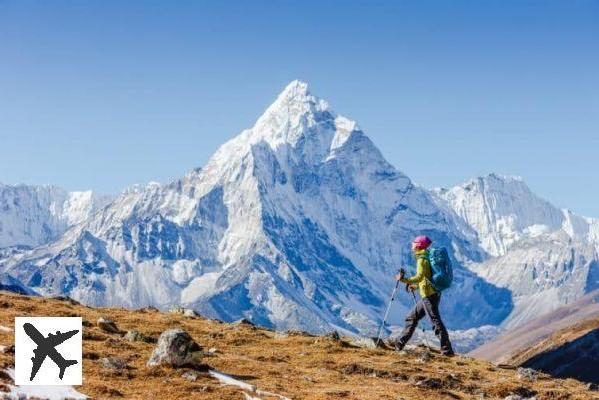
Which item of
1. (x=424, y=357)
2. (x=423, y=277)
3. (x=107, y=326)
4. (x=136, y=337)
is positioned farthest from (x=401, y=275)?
(x=107, y=326)

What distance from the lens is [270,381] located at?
35062mm

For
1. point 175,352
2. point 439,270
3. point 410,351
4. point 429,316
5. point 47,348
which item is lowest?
point 410,351

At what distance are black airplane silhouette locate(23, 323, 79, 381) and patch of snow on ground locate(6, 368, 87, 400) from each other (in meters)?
0.88

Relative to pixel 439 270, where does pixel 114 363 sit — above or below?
below

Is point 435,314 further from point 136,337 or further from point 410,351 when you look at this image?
point 136,337

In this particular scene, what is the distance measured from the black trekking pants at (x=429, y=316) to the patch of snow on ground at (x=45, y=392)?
20977mm

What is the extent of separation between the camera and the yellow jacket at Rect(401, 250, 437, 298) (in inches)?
1769

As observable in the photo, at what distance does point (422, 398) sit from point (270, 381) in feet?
20.5

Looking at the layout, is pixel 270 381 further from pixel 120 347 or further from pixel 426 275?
pixel 426 275

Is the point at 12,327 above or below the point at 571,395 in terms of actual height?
above

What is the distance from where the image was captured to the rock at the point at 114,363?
110 ft

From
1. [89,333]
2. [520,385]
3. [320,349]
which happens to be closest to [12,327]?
[89,333]

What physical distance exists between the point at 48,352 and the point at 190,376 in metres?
5.39

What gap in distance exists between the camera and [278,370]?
3800cm
